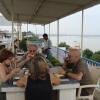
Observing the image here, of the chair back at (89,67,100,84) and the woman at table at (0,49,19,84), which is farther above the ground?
the woman at table at (0,49,19,84)

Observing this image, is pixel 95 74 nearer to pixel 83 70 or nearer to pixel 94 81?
pixel 94 81

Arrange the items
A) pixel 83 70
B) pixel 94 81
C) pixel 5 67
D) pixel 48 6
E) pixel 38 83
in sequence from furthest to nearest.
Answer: pixel 48 6 < pixel 94 81 < pixel 83 70 < pixel 5 67 < pixel 38 83

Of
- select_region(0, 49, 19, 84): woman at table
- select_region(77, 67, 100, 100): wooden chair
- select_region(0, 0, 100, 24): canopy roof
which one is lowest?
select_region(77, 67, 100, 100): wooden chair

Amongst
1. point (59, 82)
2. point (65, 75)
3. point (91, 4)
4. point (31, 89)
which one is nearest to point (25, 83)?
point (31, 89)

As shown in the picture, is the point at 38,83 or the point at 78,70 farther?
the point at 78,70

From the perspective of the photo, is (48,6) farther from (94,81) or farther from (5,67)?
(5,67)

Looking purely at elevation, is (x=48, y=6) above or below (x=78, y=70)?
above

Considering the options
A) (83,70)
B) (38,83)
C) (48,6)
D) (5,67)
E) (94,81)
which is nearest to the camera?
(38,83)

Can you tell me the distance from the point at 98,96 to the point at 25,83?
3.89 feet

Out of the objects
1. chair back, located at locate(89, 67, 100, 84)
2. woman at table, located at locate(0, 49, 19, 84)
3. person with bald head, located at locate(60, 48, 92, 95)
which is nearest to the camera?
woman at table, located at locate(0, 49, 19, 84)

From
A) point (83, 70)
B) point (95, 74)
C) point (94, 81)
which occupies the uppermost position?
point (83, 70)

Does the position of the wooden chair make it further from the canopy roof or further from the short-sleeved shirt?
the canopy roof

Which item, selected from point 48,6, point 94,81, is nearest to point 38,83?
point 94,81

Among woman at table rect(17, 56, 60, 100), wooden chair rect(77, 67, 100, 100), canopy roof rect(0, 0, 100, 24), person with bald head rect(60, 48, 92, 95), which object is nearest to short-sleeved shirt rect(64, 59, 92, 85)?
person with bald head rect(60, 48, 92, 95)
